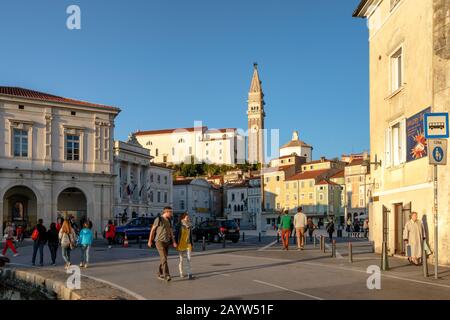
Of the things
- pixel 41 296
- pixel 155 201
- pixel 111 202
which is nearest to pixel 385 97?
pixel 41 296

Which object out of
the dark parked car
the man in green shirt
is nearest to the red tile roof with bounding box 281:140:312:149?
the dark parked car

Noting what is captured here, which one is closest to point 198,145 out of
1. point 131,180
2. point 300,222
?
point 131,180

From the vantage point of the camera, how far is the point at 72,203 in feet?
200

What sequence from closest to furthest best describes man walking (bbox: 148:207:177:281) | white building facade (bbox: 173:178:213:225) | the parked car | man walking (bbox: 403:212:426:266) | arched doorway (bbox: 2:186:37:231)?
man walking (bbox: 148:207:177:281) → man walking (bbox: 403:212:426:266) → the parked car → arched doorway (bbox: 2:186:37:231) → white building facade (bbox: 173:178:213:225)

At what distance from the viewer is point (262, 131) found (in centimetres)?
18838

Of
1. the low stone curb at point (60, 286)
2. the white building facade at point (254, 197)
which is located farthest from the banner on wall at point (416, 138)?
the white building facade at point (254, 197)

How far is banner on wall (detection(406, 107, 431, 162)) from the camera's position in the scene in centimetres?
2089

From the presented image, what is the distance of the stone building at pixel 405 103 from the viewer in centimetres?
1934

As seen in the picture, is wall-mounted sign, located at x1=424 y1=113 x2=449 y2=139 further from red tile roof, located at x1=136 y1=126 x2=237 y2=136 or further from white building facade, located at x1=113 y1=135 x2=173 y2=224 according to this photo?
red tile roof, located at x1=136 y1=126 x2=237 y2=136

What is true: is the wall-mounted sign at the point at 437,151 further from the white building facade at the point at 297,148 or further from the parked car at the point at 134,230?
the white building facade at the point at 297,148

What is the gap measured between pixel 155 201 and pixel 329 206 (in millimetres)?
33812

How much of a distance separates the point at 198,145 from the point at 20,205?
123 meters

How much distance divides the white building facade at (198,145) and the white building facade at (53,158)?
11818cm
